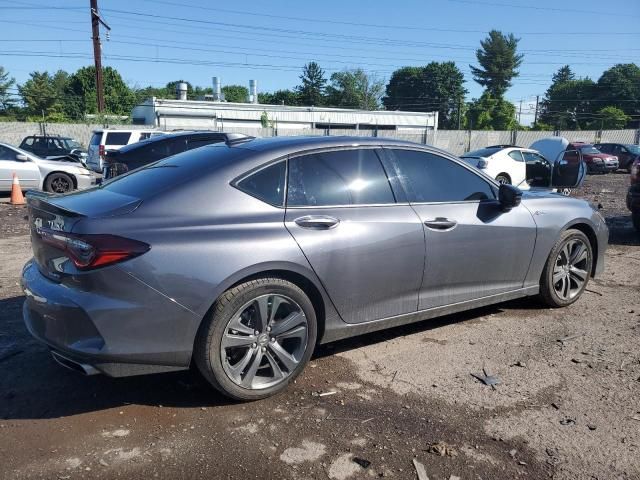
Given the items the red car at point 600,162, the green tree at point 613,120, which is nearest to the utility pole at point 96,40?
the red car at point 600,162

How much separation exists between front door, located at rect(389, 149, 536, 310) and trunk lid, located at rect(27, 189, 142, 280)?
2.00 metres

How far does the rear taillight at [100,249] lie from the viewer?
293 centimetres

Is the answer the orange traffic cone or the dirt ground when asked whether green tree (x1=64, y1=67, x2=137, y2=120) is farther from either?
the dirt ground

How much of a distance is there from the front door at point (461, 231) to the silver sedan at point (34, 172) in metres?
11.2

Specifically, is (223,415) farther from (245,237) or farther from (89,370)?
(245,237)

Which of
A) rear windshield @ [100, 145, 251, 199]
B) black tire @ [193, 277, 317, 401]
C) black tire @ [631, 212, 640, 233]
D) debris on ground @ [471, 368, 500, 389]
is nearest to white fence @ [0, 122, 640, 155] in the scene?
black tire @ [631, 212, 640, 233]

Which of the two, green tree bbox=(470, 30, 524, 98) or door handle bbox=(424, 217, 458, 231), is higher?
green tree bbox=(470, 30, 524, 98)

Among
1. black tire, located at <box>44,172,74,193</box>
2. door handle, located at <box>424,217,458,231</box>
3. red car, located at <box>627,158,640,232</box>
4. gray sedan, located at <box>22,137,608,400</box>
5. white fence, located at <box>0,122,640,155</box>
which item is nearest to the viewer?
gray sedan, located at <box>22,137,608,400</box>

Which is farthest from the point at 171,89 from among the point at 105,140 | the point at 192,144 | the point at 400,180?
the point at 400,180

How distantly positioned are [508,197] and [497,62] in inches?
4070

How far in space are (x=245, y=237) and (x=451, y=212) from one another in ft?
5.69

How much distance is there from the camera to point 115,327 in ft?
9.63

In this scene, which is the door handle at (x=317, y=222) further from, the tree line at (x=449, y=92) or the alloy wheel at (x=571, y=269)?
the tree line at (x=449, y=92)

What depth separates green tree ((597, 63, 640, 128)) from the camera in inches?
3469
